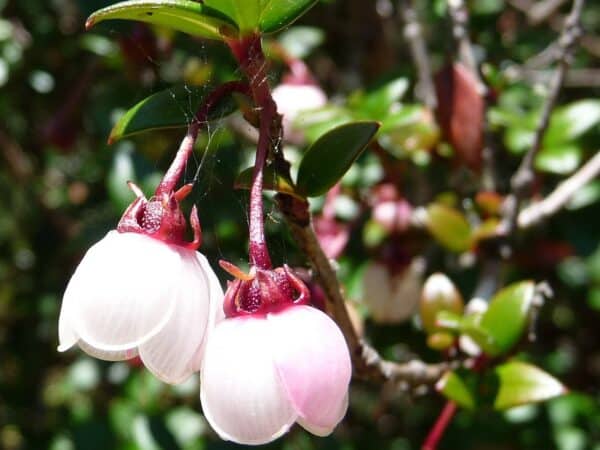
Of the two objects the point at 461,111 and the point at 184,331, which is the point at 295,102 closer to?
the point at 461,111

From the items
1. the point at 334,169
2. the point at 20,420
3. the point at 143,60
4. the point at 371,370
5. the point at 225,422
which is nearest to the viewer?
the point at 225,422

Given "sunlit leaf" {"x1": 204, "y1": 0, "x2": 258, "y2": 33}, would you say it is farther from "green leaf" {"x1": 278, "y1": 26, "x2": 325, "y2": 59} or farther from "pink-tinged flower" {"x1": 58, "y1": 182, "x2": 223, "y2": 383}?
"green leaf" {"x1": 278, "y1": 26, "x2": 325, "y2": 59}

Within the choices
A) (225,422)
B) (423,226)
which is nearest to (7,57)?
(423,226)

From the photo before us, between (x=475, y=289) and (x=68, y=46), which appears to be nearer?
(x=475, y=289)

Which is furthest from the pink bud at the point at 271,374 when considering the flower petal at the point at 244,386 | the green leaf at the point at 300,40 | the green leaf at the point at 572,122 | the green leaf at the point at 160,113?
the green leaf at the point at 300,40

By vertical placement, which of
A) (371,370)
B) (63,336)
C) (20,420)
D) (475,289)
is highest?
(63,336)

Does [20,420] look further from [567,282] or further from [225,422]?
[225,422]
